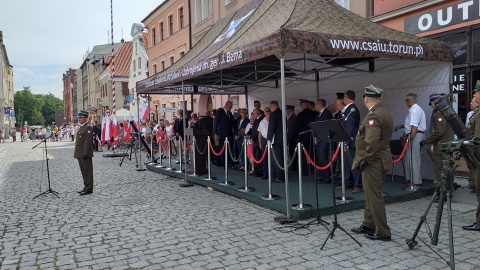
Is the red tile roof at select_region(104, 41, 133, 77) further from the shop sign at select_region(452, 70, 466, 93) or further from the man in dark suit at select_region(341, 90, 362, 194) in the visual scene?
the man in dark suit at select_region(341, 90, 362, 194)

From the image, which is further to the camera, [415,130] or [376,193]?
[415,130]

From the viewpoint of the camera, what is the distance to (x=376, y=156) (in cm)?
514

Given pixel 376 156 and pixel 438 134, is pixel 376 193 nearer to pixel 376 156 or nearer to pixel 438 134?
pixel 376 156

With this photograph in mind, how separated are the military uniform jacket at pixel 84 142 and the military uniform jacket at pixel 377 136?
652 cm

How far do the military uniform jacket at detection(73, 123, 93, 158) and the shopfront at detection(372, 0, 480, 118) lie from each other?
8753mm

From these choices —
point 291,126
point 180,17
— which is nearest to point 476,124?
point 291,126

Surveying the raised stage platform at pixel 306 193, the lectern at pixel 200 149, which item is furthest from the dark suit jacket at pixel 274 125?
the lectern at pixel 200 149

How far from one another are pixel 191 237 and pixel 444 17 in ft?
27.8

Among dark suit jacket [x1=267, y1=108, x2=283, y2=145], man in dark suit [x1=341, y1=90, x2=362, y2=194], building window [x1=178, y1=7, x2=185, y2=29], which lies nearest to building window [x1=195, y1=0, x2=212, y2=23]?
building window [x1=178, y1=7, x2=185, y2=29]

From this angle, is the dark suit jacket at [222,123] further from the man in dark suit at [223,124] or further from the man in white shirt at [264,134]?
the man in white shirt at [264,134]

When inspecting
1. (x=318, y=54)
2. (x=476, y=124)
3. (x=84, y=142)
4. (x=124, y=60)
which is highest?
(x=124, y=60)

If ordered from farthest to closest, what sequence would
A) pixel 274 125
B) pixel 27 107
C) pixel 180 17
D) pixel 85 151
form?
pixel 27 107, pixel 180 17, pixel 85 151, pixel 274 125

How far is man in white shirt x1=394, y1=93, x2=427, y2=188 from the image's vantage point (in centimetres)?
780

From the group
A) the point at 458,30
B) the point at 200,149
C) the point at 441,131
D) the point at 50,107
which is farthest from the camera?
the point at 50,107
